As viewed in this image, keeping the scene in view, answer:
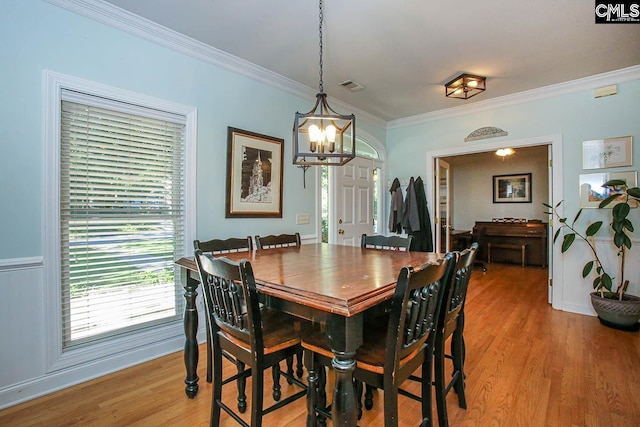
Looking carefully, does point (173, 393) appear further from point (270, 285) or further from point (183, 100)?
point (183, 100)

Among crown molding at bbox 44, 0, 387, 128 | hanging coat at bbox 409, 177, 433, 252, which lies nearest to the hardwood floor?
hanging coat at bbox 409, 177, 433, 252

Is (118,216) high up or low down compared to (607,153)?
down

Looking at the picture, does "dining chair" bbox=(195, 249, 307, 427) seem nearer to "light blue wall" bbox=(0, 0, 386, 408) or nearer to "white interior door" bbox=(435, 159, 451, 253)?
"light blue wall" bbox=(0, 0, 386, 408)

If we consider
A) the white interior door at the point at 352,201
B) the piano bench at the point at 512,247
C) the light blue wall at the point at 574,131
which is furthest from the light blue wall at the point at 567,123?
the piano bench at the point at 512,247

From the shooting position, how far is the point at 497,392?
194cm

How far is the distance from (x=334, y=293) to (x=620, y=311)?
333cm

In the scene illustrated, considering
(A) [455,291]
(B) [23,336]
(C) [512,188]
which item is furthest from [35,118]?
(C) [512,188]

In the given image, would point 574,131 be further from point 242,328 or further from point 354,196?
point 242,328

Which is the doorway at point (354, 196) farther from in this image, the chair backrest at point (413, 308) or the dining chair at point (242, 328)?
the chair backrest at point (413, 308)

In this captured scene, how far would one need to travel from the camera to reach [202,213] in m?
2.71

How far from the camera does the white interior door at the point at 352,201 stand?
13.2 ft

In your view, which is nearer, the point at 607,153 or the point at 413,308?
the point at 413,308

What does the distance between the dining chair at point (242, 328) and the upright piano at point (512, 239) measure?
5714mm

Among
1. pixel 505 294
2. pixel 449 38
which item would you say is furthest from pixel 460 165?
pixel 449 38
